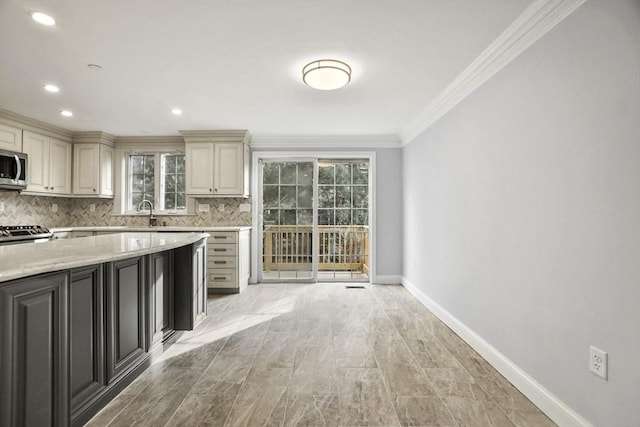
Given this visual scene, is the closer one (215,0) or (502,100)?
(215,0)

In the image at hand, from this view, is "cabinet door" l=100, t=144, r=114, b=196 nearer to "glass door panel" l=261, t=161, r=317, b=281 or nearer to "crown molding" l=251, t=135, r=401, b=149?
"crown molding" l=251, t=135, r=401, b=149

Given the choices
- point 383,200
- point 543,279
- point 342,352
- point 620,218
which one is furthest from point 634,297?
point 383,200

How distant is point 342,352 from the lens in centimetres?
266

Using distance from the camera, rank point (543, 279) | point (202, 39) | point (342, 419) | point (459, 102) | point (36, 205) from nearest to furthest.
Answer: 1. point (342, 419)
2. point (543, 279)
3. point (202, 39)
4. point (459, 102)
5. point (36, 205)

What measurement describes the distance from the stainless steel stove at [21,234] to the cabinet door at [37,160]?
0.56 m

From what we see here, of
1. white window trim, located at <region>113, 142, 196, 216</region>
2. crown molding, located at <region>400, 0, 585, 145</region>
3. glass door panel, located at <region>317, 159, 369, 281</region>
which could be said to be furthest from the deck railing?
crown molding, located at <region>400, 0, 585, 145</region>

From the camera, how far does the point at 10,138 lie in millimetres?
4090

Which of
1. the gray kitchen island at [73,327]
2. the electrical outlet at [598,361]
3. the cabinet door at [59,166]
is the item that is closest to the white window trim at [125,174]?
the cabinet door at [59,166]

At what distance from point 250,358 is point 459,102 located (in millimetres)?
2910

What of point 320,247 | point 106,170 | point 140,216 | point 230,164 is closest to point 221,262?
point 230,164

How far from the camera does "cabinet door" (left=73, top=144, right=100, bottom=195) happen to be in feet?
16.4

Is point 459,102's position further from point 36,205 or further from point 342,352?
point 36,205

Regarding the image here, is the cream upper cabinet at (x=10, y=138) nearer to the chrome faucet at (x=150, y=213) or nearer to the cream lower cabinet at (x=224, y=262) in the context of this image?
the chrome faucet at (x=150, y=213)

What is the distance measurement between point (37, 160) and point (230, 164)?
8.26ft
